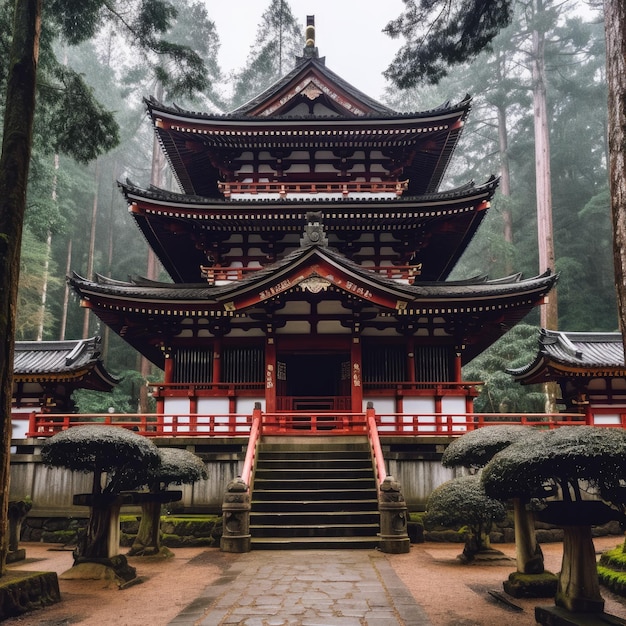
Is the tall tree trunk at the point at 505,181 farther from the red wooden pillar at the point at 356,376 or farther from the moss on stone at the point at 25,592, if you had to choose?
the moss on stone at the point at 25,592

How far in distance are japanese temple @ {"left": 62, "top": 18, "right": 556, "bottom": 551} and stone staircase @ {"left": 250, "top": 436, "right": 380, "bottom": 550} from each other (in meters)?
0.07

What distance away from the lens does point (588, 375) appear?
1529cm

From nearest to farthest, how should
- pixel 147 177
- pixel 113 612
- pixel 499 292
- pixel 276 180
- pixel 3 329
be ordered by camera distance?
pixel 113 612, pixel 3 329, pixel 499 292, pixel 276 180, pixel 147 177

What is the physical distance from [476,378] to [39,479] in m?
20.9

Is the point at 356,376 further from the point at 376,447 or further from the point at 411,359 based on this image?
the point at 376,447

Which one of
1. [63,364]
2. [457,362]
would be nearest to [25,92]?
[63,364]

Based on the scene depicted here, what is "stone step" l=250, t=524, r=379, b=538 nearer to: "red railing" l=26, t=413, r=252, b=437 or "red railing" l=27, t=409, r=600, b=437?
"red railing" l=27, t=409, r=600, b=437

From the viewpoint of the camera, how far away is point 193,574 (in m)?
8.53

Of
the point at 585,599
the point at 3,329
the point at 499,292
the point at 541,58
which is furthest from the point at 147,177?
the point at 585,599

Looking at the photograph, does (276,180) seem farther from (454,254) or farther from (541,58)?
(541,58)

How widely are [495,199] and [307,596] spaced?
31383 millimetres

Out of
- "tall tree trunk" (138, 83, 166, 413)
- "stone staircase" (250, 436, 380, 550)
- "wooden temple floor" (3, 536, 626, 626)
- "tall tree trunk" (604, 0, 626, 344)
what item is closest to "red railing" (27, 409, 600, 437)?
"stone staircase" (250, 436, 380, 550)

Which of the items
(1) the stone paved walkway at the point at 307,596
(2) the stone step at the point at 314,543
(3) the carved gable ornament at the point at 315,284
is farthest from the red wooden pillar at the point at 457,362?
(1) the stone paved walkway at the point at 307,596

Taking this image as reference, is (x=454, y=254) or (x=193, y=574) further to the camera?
(x=454, y=254)
